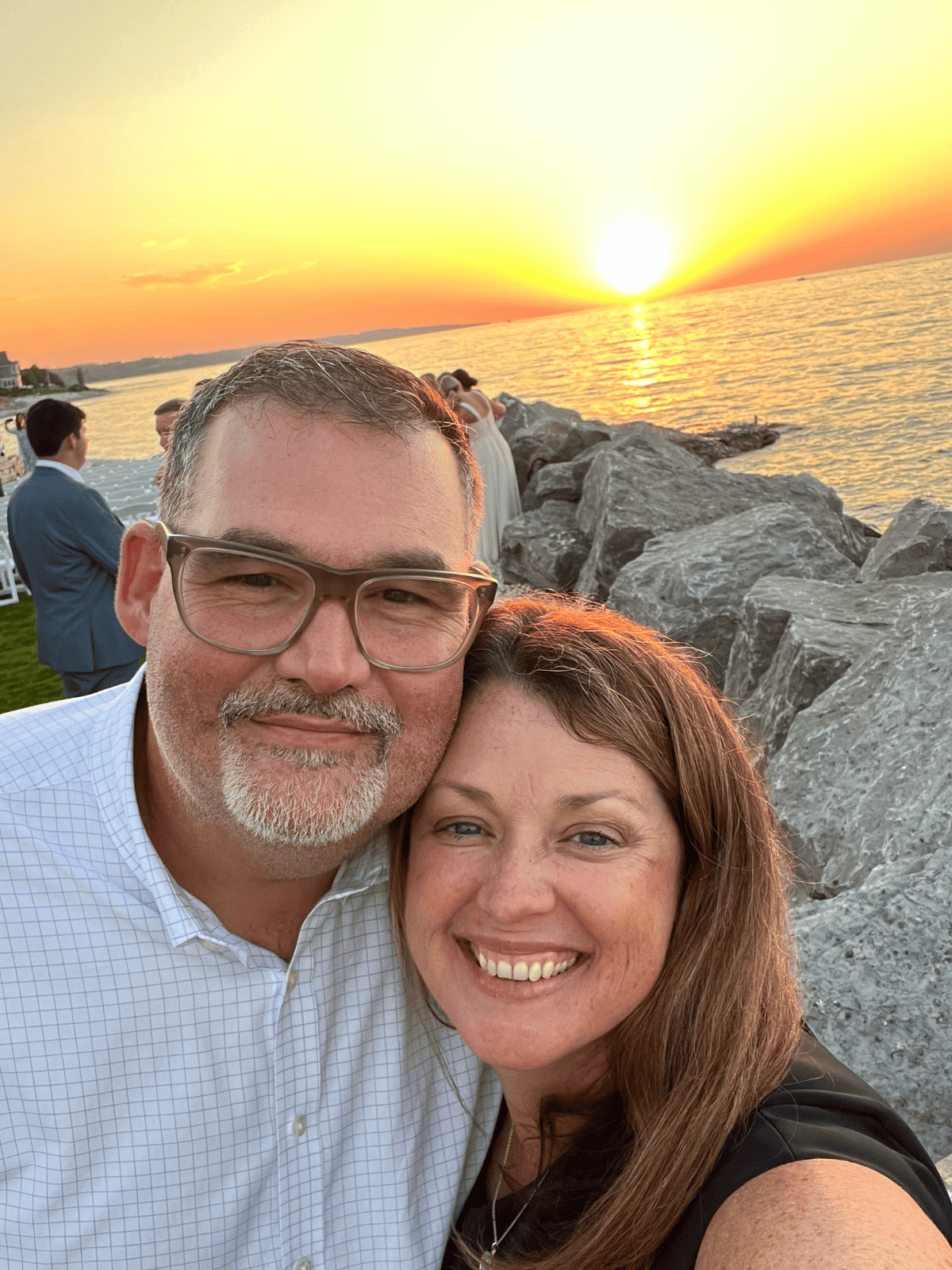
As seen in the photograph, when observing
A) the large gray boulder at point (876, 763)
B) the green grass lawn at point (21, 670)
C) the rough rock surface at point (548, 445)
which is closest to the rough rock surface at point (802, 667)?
the large gray boulder at point (876, 763)

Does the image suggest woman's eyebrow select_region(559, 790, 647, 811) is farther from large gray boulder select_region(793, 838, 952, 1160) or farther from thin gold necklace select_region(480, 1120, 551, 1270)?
large gray boulder select_region(793, 838, 952, 1160)

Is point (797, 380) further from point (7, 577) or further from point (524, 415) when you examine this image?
point (7, 577)

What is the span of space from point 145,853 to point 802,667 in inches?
121

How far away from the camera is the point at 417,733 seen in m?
1.70

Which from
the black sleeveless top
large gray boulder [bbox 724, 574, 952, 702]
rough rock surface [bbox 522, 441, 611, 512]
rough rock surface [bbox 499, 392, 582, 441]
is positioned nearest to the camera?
the black sleeveless top

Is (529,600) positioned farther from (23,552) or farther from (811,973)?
(23,552)

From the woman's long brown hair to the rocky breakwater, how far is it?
42 centimetres

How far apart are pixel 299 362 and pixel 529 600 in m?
0.70

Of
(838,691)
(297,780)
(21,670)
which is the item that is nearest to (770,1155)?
(297,780)

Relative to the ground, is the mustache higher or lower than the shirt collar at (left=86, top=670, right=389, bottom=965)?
higher

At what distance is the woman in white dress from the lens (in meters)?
9.34

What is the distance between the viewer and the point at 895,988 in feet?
7.65

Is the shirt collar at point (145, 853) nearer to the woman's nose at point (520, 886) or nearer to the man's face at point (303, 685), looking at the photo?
the man's face at point (303, 685)

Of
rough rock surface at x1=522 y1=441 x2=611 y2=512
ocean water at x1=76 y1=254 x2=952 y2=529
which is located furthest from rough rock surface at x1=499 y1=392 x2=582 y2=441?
rough rock surface at x1=522 y1=441 x2=611 y2=512
